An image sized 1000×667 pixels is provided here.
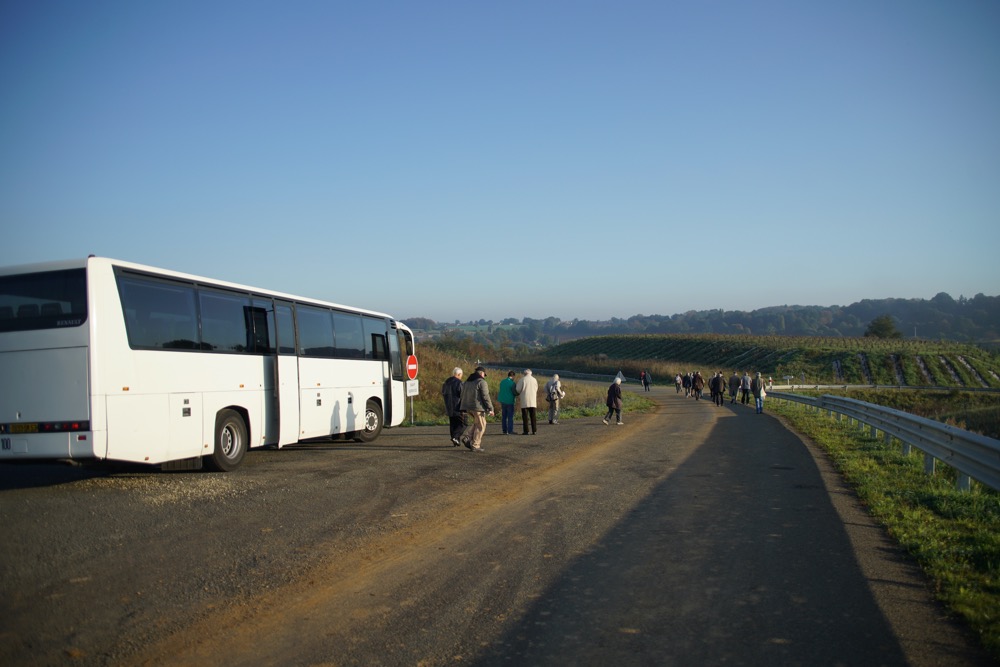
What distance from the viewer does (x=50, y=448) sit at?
9.45 metres

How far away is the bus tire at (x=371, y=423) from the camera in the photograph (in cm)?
1769

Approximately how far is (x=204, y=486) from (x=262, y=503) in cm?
166

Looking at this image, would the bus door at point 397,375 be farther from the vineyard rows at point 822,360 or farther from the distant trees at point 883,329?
the distant trees at point 883,329

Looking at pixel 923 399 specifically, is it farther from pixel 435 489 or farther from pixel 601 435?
pixel 435 489

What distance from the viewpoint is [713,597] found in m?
5.80

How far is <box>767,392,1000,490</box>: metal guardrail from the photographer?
8.60 metres

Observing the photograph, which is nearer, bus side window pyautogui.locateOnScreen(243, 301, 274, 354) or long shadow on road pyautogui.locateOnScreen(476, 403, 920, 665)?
long shadow on road pyautogui.locateOnScreen(476, 403, 920, 665)

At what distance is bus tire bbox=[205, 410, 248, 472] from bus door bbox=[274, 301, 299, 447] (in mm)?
1061

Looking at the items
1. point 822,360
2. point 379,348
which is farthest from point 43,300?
point 822,360

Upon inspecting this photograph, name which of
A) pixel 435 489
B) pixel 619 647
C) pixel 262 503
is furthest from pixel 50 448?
pixel 619 647

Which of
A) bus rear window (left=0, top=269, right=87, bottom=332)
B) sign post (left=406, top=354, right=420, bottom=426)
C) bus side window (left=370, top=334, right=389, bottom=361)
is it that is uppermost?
bus rear window (left=0, top=269, right=87, bottom=332)

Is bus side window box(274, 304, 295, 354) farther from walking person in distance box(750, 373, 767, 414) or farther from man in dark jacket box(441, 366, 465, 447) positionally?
walking person in distance box(750, 373, 767, 414)

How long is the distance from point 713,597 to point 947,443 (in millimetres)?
6782

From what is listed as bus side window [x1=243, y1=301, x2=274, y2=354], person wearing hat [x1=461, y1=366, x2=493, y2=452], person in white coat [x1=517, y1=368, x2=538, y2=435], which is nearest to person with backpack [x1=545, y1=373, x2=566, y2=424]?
person in white coat [x1=517, y1=368, x2=538, y2=435]
